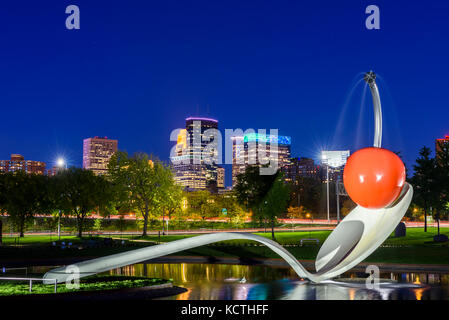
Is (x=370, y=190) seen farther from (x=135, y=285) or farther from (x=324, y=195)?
(x=324, y=195)

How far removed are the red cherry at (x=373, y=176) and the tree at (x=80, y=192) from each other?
40.1 m

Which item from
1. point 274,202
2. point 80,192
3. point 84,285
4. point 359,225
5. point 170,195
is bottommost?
point 84,285

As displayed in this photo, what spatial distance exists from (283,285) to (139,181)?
134 ft

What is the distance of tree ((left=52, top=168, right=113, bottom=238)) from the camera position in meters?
53.1

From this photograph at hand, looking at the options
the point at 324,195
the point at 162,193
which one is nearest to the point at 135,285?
the point at 162,193

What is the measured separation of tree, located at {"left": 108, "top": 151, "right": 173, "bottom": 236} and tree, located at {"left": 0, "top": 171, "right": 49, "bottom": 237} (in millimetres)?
8272

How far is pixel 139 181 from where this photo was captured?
196 feet

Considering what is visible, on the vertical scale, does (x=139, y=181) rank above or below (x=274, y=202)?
above

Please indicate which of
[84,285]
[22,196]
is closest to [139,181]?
[22,196]

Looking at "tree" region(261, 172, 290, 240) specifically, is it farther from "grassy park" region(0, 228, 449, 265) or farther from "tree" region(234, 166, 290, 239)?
"grassy park" region(0, 228, 449, 265)

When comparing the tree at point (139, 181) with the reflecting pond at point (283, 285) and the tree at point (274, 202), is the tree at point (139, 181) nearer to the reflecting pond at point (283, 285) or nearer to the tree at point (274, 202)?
the tree at point (274, 202)

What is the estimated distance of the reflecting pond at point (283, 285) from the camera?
707 inches

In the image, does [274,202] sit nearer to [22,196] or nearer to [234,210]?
[22,196]

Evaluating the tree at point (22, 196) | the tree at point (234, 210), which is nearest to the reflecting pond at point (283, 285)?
the tree at point (22, 196)
